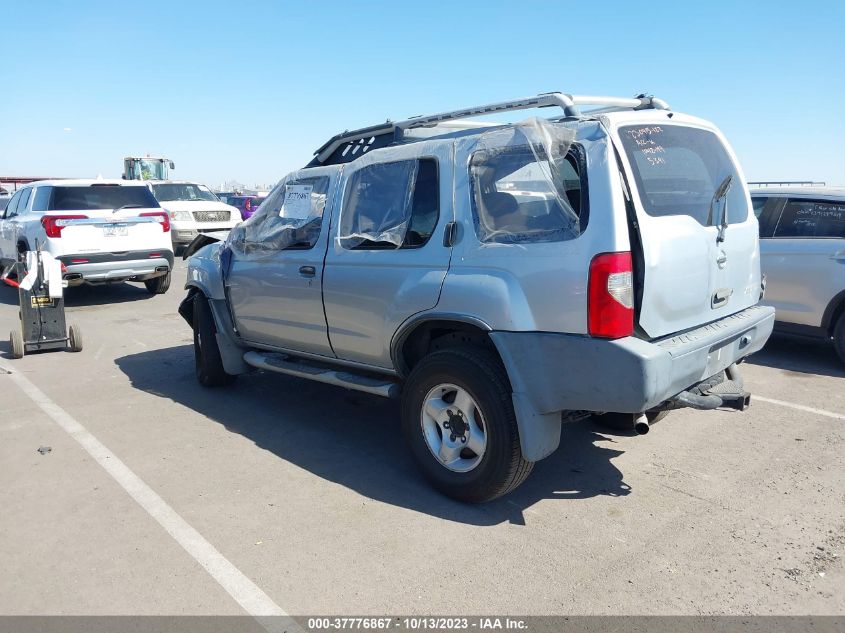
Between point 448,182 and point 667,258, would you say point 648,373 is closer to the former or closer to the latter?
point 667,258

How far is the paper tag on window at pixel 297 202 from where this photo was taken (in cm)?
520

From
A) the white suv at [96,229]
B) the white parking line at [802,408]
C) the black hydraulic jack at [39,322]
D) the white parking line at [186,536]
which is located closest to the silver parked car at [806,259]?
the white parking line at [802,408]

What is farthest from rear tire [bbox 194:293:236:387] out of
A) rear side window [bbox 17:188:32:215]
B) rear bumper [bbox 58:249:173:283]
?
rear side window [bbox 17:188:32:215]

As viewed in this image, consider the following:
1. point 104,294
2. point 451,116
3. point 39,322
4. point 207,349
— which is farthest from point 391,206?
point 104,294

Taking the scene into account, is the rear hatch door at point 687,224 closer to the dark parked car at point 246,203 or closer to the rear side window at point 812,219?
the rear side window at point 812,219

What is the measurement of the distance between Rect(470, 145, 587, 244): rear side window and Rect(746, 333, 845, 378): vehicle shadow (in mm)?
4491

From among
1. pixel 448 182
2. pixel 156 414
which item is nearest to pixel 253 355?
pixel 156 414

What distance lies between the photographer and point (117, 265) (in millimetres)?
10875

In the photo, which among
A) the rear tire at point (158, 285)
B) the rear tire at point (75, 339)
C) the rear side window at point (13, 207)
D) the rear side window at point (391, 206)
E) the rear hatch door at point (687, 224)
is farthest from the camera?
the rear tire at point (158, 285)

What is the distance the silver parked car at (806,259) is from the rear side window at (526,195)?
14.8 feet

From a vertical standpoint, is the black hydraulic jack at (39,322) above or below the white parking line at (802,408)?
above

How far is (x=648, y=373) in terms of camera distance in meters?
3.37

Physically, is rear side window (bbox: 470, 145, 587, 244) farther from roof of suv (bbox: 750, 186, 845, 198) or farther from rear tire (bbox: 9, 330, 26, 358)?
rear tire (bbox: 9, 330, 26, 358)

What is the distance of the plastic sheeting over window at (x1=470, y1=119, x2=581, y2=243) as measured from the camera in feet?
11.9
